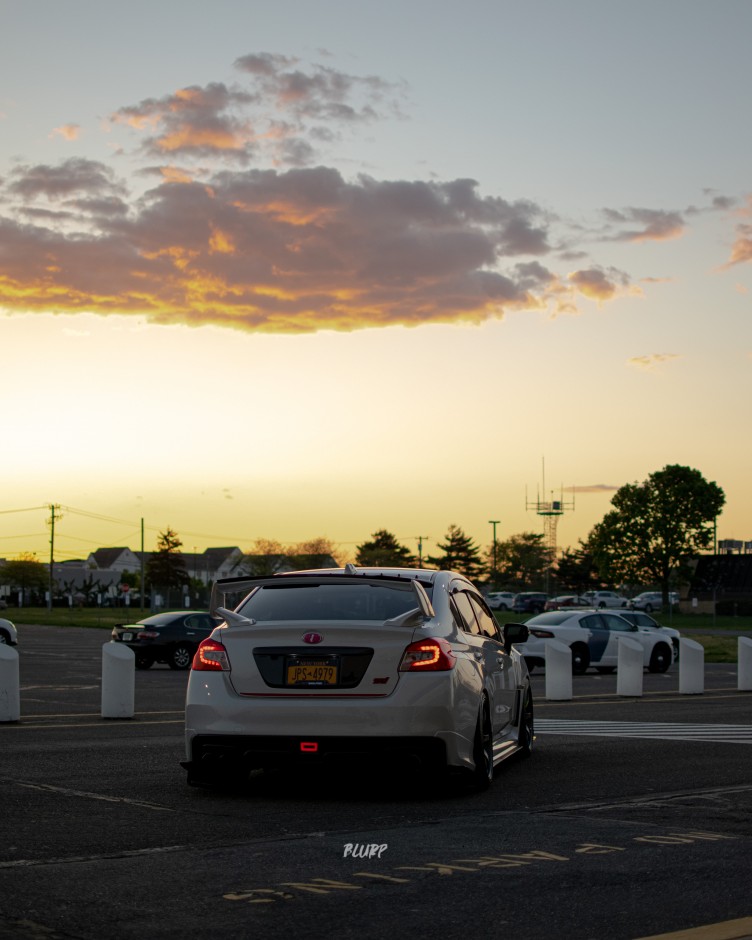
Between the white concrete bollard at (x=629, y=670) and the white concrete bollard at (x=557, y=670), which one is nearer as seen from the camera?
the white concrete bollard at (x=557, y=670)

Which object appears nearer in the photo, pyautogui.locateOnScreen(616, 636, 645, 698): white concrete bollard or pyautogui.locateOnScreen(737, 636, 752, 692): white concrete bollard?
pyautogui.locateOnScreen(616, 636, 645, 698): white concrete bollard

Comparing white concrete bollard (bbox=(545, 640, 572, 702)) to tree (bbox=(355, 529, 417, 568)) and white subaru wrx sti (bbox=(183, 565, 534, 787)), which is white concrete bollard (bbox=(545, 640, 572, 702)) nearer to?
white subaru wrx sti (bbox=(183, 565, 534, 787))

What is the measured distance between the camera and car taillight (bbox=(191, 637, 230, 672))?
9.64 metres

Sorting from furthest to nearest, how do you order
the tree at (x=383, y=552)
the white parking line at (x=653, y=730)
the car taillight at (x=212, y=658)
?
the tree at (x=383, y=552) < the white parking line at (x=653, y=730) < the car taillight at (x=212, y=658)

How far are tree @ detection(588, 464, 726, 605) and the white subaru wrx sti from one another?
89965 mm

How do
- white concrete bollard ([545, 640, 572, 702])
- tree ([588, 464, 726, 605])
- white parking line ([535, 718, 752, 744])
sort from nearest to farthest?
white parking line ([535, 718, 752, 744]) → white concrete bollard ([545, 640, 572, 702]) → tree ([588, 464, 726, 605])

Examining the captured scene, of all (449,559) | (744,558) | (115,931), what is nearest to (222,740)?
(115,931)

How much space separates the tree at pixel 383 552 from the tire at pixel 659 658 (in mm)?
120972

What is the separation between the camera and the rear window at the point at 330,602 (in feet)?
32.5

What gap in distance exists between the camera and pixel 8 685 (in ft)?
50.4

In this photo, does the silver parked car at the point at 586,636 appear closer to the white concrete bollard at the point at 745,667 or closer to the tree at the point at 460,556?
the white concrete bollard at the point at 745,667

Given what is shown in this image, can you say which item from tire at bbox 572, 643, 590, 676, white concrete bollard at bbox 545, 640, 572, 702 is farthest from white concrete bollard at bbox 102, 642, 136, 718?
tire at bbox 572, 643, 590, 676

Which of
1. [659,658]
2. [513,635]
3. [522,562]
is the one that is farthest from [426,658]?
[522,562]

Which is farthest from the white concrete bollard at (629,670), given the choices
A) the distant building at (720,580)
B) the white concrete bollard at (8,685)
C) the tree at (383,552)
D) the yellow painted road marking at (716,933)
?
the tree at (383,552)
